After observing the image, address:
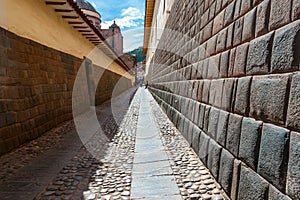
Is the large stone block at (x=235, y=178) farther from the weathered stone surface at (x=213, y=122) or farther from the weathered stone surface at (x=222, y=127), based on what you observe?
the weathered stone surface at (x=213, y=122)

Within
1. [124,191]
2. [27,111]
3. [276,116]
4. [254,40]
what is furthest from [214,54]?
[27,111]

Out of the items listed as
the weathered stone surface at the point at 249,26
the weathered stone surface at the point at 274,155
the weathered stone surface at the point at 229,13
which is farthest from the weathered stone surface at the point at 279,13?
the weathered stone surface at the point at 229,13

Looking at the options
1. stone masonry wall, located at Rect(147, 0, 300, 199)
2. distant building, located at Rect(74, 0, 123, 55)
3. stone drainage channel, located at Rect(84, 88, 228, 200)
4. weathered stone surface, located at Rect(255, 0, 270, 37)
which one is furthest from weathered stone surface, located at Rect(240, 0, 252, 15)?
distant building, located at Rect(74, 0, 123, 55)

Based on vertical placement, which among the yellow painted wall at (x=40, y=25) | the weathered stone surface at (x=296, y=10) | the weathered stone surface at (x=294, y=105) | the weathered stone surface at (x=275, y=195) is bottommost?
the weathered stone surface at (x=275, y=195)

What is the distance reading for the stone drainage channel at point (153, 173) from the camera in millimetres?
1909

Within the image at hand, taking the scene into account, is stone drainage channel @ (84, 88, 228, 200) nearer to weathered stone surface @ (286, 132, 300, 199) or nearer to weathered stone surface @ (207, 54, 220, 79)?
weathered stone surface @ (286, 132, 300, 199)

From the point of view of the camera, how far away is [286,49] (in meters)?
1.15

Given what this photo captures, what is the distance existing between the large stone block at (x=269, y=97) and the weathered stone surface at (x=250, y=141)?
0.06m

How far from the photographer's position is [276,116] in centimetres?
123

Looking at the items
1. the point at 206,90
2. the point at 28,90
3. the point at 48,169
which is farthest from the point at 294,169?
the point at 28,90

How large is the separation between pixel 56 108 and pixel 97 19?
2358cm

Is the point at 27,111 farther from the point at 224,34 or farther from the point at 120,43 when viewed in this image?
the point at 120,43

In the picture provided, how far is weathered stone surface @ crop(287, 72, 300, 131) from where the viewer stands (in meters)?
1.06

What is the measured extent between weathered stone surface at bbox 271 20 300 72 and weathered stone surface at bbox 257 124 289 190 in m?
0.32
